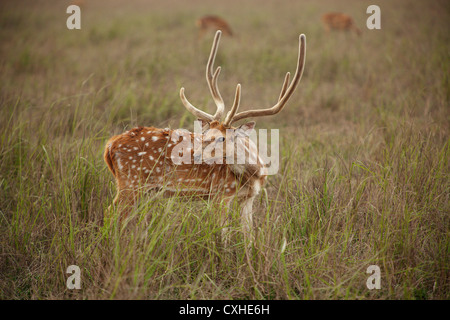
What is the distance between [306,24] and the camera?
1117 centimetres

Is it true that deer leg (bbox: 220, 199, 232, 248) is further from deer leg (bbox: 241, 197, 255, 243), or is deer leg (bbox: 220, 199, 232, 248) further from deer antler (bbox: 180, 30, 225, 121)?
deer antler (bbox: 180, 30, 225, 121)

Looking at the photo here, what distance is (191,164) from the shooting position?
10.1 ft

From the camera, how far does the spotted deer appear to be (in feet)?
9.86

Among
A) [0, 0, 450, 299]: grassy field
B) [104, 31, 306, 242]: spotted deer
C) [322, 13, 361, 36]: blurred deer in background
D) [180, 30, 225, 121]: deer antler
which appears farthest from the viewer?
[322, 13, 361, 36]: blurred deer in background

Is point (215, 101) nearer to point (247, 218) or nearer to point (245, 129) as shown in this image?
point (245, 129)

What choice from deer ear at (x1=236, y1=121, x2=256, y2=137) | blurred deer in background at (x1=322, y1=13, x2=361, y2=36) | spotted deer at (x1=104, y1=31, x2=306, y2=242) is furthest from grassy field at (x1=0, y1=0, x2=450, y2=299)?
blurred deer in background at (x1=322, y1=13, x2=361, y2=36)

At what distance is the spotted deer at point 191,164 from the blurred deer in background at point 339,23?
7.97 metres

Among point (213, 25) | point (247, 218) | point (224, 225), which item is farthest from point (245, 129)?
point (213, 25)

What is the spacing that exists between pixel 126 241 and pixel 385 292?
162 centimetres

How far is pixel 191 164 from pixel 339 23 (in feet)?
28.4

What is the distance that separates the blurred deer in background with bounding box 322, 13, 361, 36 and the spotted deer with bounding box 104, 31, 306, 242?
7973 millimetres

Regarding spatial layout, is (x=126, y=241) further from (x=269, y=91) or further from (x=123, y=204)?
(x=269, y=91)

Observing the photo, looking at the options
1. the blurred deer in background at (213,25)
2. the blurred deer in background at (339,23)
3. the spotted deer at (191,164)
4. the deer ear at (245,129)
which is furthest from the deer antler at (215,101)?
the blurred deer in background at (339,23)
